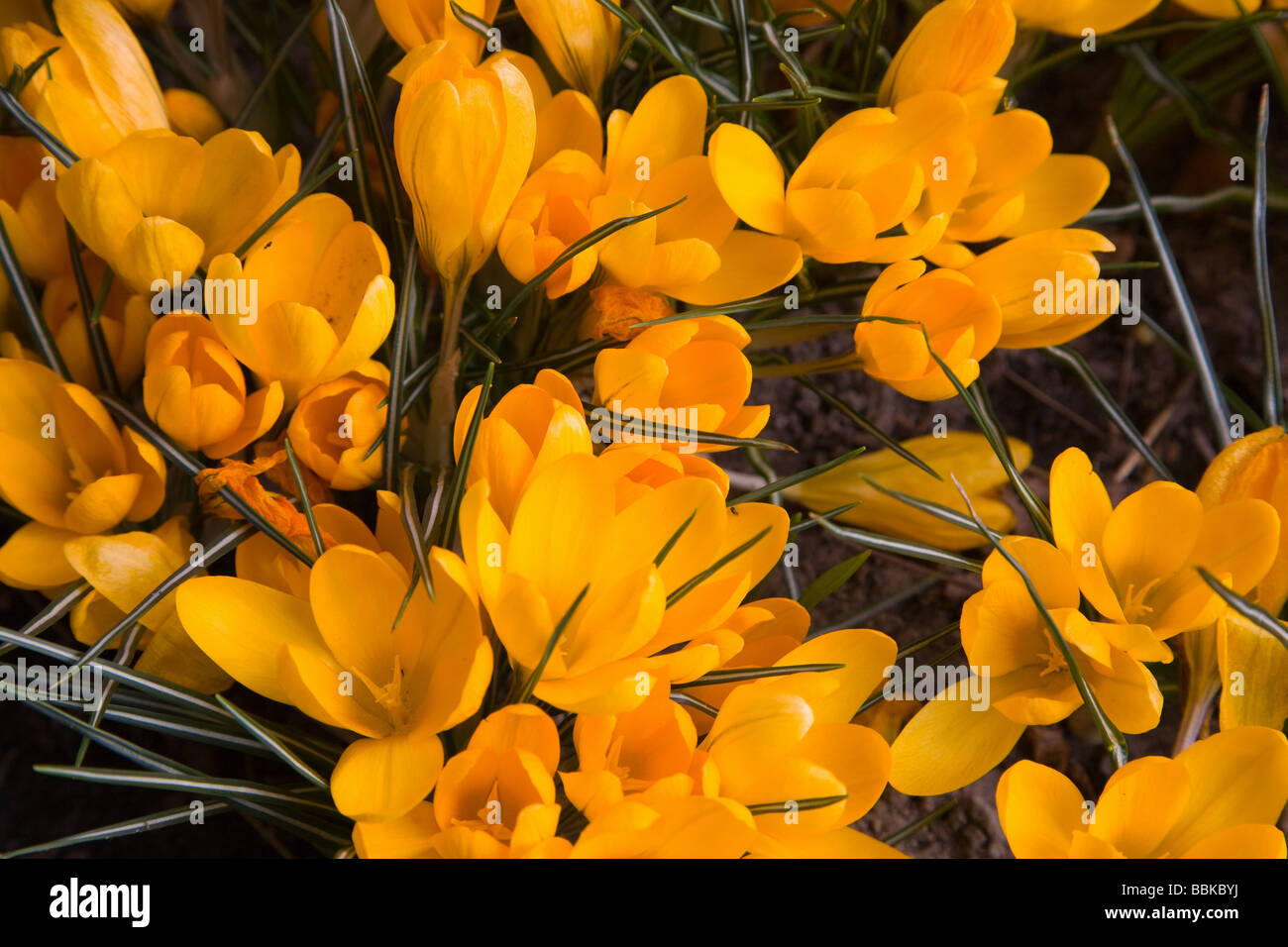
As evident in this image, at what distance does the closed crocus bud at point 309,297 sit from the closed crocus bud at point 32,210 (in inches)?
5.8

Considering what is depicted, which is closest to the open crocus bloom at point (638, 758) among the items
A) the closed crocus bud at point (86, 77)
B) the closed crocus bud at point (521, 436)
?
the closed crocus bud at point (521, 436)

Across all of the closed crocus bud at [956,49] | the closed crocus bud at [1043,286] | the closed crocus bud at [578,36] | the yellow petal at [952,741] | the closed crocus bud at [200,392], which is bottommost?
the yellow petal at [952,741]

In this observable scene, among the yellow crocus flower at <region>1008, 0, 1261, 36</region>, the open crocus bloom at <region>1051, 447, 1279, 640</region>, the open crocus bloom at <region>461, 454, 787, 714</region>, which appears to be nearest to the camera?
the open crocus bloom at <region>461, 454, 787, 714</region>

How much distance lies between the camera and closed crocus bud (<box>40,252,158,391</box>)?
2.04ft

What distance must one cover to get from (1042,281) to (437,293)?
1.32 feet

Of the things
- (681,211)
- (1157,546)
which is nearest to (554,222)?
(681,211)

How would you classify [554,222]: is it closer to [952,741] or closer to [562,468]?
[562,468]

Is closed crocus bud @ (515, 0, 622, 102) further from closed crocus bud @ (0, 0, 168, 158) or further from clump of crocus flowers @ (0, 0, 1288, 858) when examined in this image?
closed crocus bud @ (0, 0, 168, 158)

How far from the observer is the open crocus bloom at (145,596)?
560 millimetres

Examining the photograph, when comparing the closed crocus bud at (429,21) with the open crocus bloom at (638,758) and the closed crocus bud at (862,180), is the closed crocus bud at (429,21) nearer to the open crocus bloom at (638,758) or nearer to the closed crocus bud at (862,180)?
the closed crocus bud at (862,180)

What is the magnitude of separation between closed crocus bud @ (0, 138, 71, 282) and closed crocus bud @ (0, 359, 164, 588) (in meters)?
0.09

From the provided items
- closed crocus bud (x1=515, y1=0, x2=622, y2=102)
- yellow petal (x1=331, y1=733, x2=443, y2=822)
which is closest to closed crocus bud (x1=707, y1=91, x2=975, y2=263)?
closed crocus bud (x1=515, y1=0, x2=622, y2=102)

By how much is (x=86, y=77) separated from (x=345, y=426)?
26cm

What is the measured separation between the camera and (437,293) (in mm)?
745
